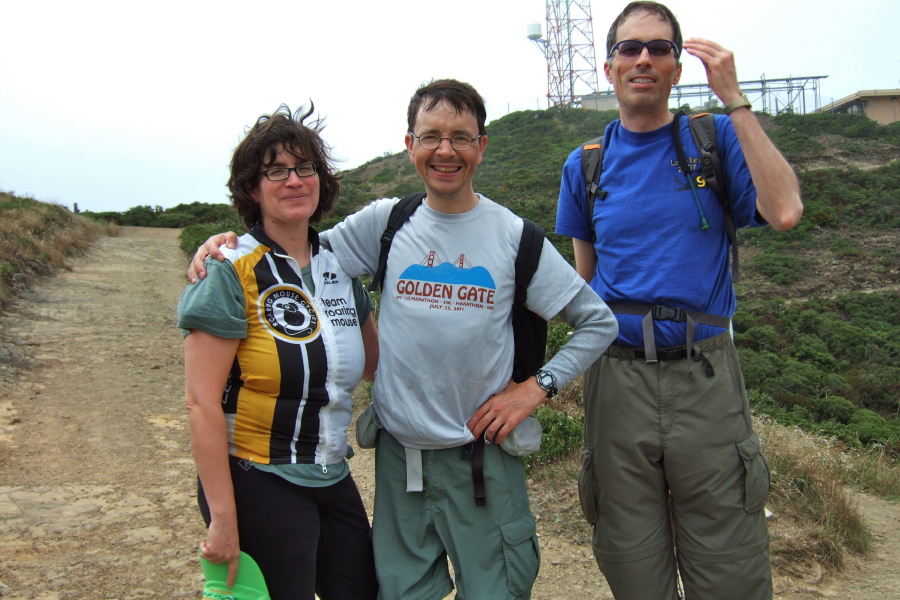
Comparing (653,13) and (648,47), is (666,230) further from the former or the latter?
(653,13)

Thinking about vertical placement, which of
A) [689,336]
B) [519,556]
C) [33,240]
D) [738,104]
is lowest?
[519,556]

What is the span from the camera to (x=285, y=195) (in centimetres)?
202

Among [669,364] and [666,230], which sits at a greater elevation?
[666,230]

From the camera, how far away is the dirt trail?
11.2 feet

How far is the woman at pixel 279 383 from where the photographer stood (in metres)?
1.79

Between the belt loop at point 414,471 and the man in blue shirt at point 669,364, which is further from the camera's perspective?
the man in blue shirt at point 669,364

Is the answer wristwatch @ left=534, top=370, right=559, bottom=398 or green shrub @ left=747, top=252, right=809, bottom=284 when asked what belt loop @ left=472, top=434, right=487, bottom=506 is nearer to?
wristwatch @ left=534, top=370, right=559, bottom=398

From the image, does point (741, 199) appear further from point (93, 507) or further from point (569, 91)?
point (569, 91)

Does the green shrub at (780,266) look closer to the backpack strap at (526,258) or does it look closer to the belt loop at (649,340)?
the belt loop at (649,340)

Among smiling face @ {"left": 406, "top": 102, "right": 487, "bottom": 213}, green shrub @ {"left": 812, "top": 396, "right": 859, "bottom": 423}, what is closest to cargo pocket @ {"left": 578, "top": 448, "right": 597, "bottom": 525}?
smiling face @ {"left": 406, "top": 102, "right": 487, "bottom": 213}

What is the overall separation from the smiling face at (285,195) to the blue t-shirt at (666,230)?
1.05 metres

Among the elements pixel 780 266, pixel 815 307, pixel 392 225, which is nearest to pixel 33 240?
pixel 392 225

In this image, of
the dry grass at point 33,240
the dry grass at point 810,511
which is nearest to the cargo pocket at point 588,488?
the dry grass at point 810,511

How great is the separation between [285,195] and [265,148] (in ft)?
0.49
